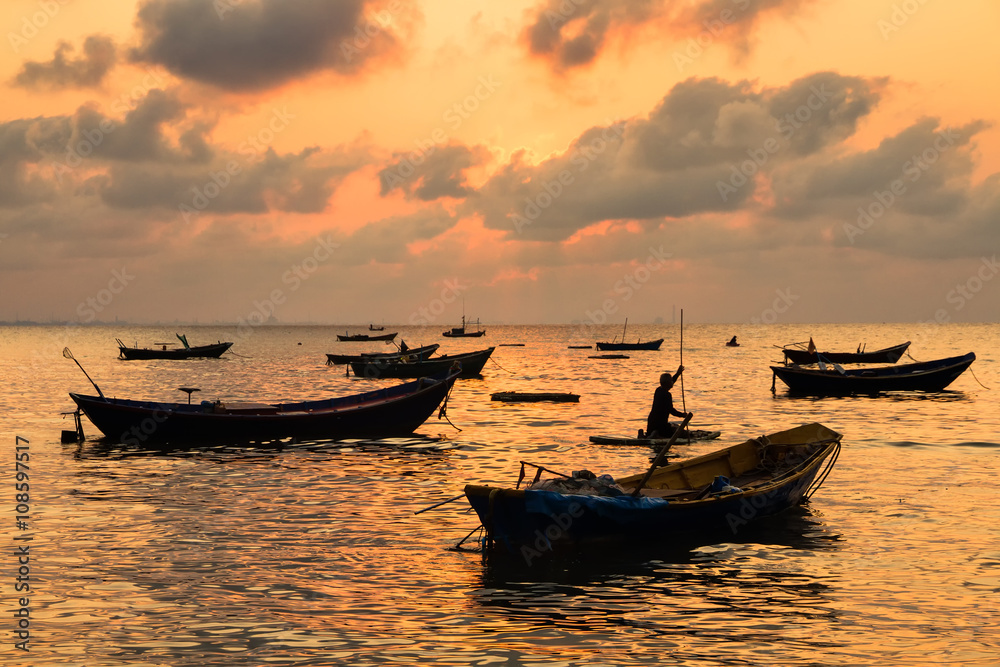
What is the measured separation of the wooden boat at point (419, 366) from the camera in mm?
52250

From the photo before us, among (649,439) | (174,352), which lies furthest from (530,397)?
(174,352)

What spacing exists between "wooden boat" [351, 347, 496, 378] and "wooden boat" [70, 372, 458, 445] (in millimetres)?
22424

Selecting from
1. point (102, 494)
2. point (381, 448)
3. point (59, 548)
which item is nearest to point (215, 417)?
point (381, 448)

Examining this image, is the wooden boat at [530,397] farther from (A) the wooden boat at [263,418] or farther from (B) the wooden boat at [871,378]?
(A) the wooden boat at [263,418]

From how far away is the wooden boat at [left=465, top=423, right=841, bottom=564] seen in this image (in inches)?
453

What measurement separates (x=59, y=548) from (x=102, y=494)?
195 inches

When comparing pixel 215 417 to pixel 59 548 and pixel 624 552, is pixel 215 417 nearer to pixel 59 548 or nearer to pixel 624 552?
pixel 59 548

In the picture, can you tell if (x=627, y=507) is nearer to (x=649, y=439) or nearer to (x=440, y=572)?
(x=440, y=572)

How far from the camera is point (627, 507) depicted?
12.0m

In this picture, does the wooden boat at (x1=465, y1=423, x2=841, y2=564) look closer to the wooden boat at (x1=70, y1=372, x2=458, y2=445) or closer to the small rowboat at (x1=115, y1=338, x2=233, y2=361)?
the wooden boat at (x1=70, y1=372, x2=458, y2=445)

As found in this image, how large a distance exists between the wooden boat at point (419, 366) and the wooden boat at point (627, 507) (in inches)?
1376

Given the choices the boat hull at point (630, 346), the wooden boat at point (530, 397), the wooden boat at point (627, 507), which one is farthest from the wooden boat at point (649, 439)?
the boat hull at point (630, 346)

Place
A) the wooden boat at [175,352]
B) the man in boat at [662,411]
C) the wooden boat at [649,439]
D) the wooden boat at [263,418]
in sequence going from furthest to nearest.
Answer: the wooden boat at [175,352] → the wooden boat at [263,418] → the wooden boat at [649,439] → the man in boat at [662,411]

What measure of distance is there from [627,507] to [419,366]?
41.2 metres
